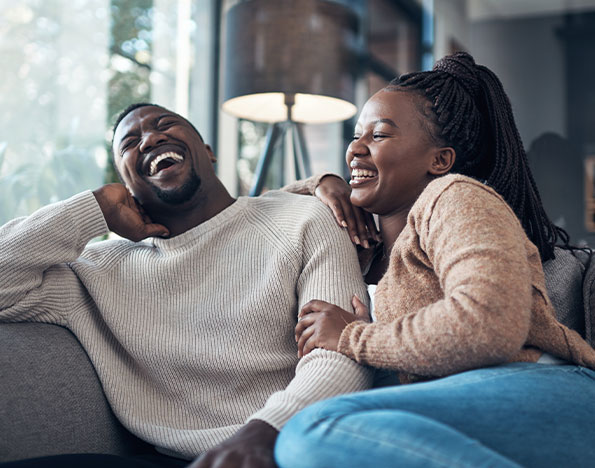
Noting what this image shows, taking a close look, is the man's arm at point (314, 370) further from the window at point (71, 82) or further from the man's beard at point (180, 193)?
the window at point (71, 82)

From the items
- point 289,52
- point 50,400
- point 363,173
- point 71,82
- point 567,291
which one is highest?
point 289,52

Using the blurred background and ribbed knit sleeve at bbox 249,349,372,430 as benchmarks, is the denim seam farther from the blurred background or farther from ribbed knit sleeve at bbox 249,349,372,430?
the blurred background

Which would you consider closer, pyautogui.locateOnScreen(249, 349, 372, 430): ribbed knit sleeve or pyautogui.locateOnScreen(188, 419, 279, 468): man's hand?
pyautogui.locateOnScreen(188, 419, 279, 468): man's hand

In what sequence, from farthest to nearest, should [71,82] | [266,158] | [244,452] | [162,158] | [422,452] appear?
[266,158] < [71,82] < [162,158] < [244,452] < [422,452]

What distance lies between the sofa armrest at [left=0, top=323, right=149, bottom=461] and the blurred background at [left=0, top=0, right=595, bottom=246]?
0.90m

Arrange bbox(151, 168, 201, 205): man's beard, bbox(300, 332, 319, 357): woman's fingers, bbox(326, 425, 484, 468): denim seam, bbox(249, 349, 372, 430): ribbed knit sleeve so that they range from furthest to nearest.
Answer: bbox(151, 168, 201, 205): man's beard, bbox(300, 332, 319, 357): woman's fingers, bbox(249, 349, 372, 430): ribbed knit sleeve, bbox(326, 425, 484, 468): denim seam

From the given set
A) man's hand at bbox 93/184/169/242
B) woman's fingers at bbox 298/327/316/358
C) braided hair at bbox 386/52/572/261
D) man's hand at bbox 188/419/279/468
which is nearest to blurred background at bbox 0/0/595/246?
braided hair at bbox 386/52/572/261

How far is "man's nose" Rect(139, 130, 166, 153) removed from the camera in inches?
61.6

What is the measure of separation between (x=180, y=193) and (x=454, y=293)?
0.80m

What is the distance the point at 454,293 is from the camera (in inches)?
37.5

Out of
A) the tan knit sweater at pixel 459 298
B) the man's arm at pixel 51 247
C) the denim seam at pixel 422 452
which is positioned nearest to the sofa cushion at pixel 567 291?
the tan knit sweater at pixel 459 298

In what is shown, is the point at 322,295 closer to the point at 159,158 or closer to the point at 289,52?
the point at 159,158

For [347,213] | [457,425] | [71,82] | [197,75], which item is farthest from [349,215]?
[197,75]

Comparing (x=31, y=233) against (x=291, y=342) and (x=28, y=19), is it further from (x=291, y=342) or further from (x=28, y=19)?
(x=28, y=19)
